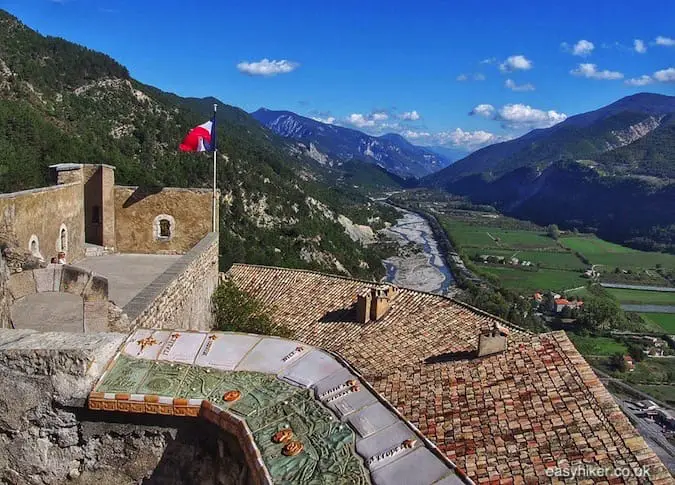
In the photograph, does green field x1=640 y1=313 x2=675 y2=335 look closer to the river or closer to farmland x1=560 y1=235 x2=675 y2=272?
the river

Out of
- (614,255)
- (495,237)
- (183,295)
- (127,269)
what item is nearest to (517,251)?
(495,237)

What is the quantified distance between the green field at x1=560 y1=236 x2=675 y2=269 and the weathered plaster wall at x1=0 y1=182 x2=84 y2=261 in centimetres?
10069

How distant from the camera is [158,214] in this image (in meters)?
14.7

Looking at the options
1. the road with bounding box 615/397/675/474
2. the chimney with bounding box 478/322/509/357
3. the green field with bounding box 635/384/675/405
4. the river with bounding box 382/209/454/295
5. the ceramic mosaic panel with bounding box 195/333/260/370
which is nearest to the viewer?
the ceramic mosaic panel with bounding box 195/333/260/370

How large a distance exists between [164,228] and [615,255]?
360ft

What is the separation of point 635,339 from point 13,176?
2414 inches

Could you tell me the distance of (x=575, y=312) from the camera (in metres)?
68.2

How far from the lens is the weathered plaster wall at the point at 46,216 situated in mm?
10640

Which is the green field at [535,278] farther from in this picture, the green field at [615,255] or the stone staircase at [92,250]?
the stone staircase at [92,250]

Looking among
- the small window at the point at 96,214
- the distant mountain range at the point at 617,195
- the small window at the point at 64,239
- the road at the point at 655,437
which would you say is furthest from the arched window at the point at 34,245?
the distant mountain range at the point at 617,195

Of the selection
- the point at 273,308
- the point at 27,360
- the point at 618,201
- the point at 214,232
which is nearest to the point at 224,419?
the point at 27,360

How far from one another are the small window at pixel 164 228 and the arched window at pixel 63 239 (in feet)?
7.53

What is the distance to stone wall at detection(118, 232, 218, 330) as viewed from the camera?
7.55 metres

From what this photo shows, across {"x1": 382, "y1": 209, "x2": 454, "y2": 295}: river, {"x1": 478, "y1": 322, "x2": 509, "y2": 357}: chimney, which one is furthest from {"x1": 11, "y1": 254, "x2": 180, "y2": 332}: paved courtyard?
{"x1": 382, "y1": 209, "x2": 454, "y2": 295}: river
